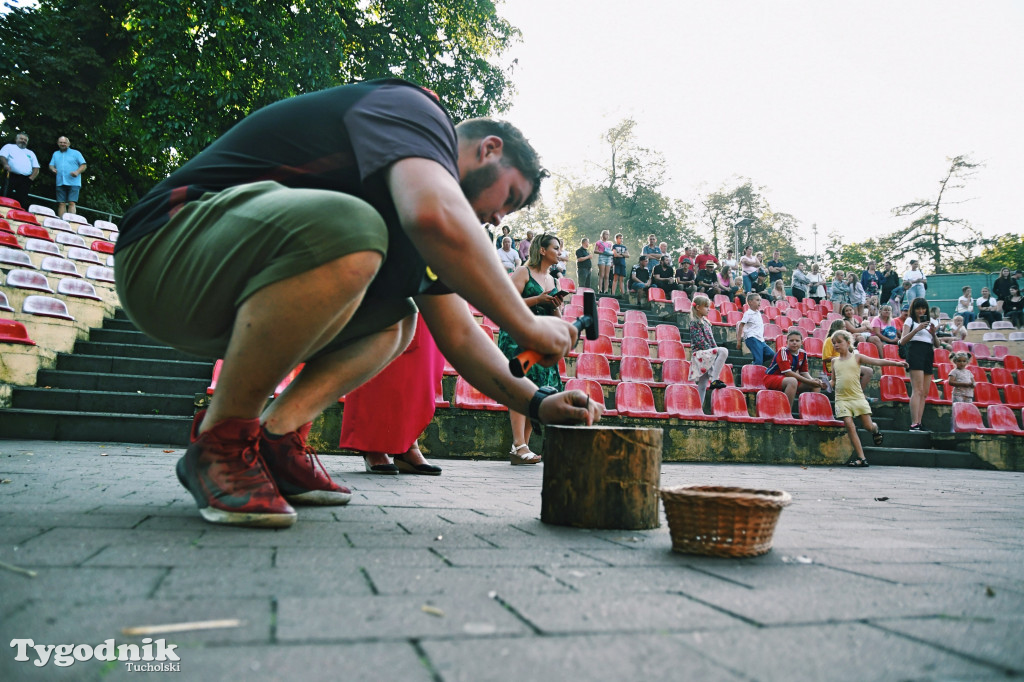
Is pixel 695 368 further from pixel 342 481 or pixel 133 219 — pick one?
pixel 133 219

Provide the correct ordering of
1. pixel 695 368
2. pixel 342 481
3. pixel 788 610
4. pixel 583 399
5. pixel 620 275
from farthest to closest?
pixel 620 275 → pixel 695 368 → pixel 342 481 → pixel 583 399 → pixel 788 610

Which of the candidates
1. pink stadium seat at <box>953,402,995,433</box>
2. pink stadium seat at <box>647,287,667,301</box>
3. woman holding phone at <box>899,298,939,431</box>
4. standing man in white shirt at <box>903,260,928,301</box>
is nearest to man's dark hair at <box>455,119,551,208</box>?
woman holding phone at <box>899,298,939,431</box>

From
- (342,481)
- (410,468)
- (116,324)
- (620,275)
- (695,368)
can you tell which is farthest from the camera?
(620,275)

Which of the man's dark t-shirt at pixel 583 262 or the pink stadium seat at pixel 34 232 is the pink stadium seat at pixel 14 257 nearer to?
the pink stadium seat at pixel 34 232

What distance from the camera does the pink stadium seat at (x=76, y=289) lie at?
6.84 m

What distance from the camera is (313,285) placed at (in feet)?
5.09

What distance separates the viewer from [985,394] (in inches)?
403

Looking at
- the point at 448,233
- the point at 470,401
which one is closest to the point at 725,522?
the point at 448,233

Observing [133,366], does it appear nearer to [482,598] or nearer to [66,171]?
[482,598]

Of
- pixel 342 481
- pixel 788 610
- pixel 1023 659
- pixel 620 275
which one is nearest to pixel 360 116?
pixel 788 610

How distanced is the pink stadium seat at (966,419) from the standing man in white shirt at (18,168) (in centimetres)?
1510

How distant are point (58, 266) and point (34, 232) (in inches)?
73.3

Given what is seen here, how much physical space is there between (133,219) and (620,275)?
44.7ft

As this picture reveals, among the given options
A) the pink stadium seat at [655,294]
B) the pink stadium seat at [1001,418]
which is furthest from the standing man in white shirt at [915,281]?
the pink stadium seat at [1001,418]
